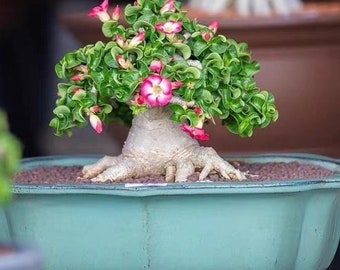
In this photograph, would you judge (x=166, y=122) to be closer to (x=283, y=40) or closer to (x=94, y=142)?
(x=283, y=40)

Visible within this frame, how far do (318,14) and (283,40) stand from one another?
0.08 meters

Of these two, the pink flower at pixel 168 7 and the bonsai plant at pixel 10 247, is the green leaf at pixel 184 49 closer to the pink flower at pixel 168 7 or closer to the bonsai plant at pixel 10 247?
the pink flower at pixel 168 7

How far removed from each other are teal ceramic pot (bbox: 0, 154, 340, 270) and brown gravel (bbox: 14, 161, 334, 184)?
7cm

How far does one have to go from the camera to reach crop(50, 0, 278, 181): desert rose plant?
1272mm

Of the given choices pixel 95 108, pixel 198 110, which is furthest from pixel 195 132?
pixel 95 108

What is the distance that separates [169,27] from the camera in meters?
1.29

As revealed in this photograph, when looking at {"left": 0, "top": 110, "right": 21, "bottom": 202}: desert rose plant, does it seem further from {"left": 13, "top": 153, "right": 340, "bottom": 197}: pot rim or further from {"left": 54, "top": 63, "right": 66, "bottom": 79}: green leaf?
{"left": 54, "top": 63, "right": 66, "bottom": 79}: green leaf

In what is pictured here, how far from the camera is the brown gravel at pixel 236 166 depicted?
1.34 m

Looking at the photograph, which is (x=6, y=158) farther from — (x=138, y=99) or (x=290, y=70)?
(x=290, y=70)

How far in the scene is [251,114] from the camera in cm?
133

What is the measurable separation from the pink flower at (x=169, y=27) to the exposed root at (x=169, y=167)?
0.16 metres

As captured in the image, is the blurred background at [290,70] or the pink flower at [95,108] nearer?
the pink flower at [95,108]

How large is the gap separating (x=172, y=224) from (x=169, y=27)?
226 mm

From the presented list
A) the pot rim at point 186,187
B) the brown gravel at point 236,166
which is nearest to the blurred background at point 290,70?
the brown gravel at point 236,166
